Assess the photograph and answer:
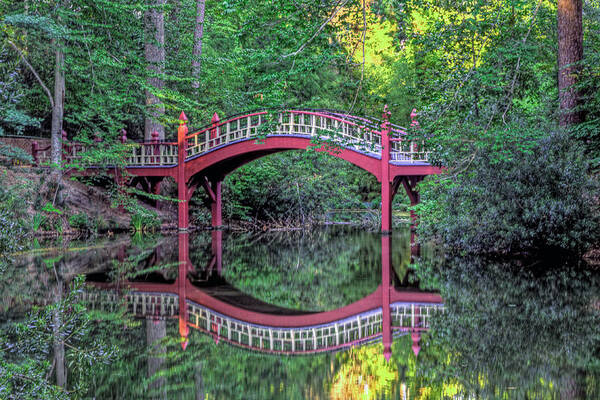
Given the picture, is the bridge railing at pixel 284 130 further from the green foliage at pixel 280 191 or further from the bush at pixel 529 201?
the bush at pixel 529 201

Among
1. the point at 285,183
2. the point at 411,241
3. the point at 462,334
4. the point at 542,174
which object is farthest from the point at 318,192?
the point at 462,334

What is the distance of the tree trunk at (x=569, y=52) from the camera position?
439 inches

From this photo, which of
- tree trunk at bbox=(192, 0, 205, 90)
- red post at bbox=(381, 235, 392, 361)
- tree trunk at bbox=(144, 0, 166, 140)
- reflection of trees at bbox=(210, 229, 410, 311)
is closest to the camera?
red post at bbox=(381, 235, 392, 361)

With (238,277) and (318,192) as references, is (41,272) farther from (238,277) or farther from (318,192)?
(318,192)

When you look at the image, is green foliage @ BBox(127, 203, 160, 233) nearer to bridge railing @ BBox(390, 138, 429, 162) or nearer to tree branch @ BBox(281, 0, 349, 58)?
bridge railing @ BBox(390, 138, 429, 162)

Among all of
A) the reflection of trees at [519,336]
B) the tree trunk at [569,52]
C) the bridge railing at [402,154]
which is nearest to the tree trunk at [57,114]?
the bridge railing at [402,154]

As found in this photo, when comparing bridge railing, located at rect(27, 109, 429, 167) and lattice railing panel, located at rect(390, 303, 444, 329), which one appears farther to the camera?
bridge railing, located at rect(27, 109, 429, 167)

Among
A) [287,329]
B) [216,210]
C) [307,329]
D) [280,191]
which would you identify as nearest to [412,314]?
[307,329]

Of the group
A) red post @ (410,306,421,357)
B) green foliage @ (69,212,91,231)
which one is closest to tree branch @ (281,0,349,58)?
red post @ (410,306,421,357)

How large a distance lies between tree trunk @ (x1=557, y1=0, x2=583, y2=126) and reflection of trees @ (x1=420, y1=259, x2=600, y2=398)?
4.19 m

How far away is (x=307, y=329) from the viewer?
534 centimetres

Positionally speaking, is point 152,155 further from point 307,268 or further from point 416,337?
point 416,337

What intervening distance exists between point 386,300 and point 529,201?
13.7ft

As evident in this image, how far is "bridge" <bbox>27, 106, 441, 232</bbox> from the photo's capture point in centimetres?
1566
